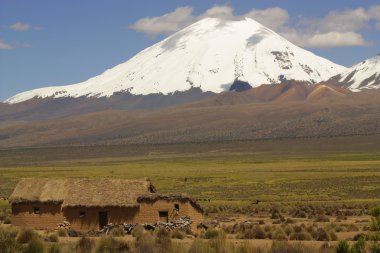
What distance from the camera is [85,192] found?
34438 mm

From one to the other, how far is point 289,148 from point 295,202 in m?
93.9

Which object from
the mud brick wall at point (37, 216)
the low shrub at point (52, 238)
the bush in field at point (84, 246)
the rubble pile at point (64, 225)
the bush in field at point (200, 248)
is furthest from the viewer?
the mud brick wall at point (37, 216)

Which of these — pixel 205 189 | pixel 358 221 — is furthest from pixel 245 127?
pixel 358 221

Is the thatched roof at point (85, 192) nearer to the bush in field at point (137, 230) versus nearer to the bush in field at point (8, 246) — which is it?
the bush in field at point (137, 230)

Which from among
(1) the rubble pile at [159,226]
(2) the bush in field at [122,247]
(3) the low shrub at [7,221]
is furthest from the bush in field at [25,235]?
(3) the low shrub at [7,221]

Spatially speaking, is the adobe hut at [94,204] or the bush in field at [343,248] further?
the adobe hut at [94,204]

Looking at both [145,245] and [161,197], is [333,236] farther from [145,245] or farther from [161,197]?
[145,245]

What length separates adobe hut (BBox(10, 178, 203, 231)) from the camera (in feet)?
110

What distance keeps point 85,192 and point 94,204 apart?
0.93 meters

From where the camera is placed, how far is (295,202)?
50.9m

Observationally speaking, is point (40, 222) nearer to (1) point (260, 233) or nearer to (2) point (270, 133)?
(1) point (260, 233)

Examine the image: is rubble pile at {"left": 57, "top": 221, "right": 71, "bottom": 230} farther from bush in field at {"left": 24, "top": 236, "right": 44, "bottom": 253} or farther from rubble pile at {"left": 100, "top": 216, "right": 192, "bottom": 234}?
bush in field at {"left": 24, "top": 236, "right": 44, "bottom": 253}

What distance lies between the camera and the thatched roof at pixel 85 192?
33.8 metres

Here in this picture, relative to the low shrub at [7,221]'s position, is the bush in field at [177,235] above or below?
below
